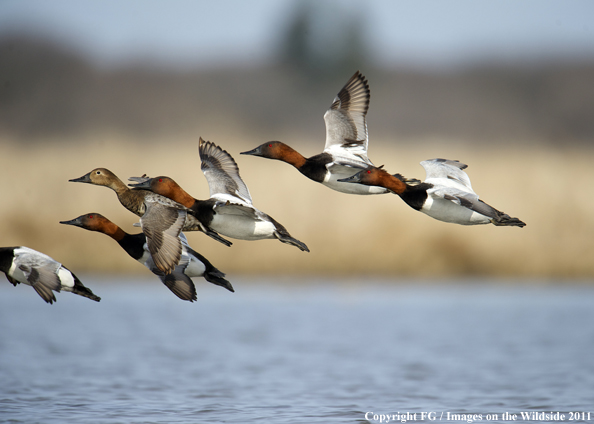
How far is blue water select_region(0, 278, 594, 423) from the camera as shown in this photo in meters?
11.0

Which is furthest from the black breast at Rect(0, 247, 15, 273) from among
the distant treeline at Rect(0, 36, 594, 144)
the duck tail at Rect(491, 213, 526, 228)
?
the distant treeline at Rect(0, 36, 594, 144)

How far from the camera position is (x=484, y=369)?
1366cm

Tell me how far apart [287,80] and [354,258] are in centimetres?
3116

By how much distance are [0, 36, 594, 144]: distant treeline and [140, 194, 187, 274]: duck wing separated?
18.4 metres

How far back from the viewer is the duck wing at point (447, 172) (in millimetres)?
8734

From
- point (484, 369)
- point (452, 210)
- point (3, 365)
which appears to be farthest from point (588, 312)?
point (3, 365)

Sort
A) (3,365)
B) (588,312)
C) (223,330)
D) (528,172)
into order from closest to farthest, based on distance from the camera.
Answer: (3,365) → (223,330) → (588,312) → (528,172)

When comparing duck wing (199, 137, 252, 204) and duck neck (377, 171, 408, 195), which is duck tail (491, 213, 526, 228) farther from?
duck wing (199, 137, 252, 204)

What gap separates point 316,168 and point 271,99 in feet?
118

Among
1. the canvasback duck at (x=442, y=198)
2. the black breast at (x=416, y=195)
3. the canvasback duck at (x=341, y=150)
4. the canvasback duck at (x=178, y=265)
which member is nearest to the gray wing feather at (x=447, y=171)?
the canvasback duck at (x=442, y=198)

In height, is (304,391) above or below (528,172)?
below

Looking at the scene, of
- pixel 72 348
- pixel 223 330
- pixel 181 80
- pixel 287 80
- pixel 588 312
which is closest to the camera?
pixel 72 348

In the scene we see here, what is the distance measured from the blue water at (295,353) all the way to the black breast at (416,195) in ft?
10.9

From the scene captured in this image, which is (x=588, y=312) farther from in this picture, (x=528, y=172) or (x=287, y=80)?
(x=287, y=80)
